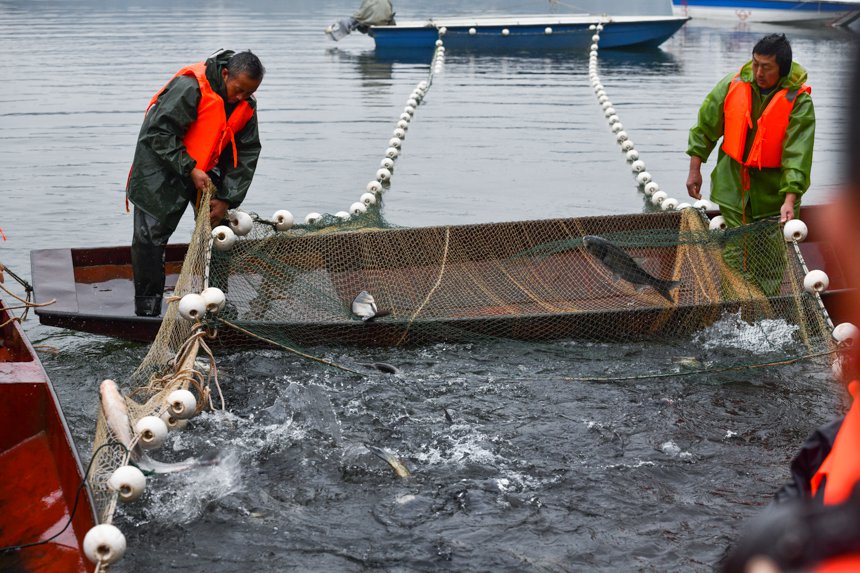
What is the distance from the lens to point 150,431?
431cm

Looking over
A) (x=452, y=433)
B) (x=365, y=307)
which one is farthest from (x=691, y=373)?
(x=365, y=307)

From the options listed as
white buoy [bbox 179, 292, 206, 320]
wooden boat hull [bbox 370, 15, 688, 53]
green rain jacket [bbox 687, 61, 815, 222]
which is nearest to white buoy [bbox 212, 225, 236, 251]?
white buoy [bbox 179, 292, 206, 320]

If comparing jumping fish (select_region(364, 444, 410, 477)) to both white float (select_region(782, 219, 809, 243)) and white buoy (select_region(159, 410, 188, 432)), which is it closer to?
white buoy (select_region(159, 410, 188, 432))

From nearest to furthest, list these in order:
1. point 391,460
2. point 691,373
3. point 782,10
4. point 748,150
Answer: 1. point 391,460
2. point 691,373
3. point 748,150
4. point 782,10

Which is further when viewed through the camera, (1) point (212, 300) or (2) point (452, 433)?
(1) point (212, 300)

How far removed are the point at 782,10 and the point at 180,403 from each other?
3209cm

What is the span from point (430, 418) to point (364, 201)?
3.96m

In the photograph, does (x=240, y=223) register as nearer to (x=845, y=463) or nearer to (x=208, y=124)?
(x=208, y=124)

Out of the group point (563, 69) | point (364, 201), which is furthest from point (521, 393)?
point (563, 69)

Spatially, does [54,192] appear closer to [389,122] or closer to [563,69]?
A: [389,122]

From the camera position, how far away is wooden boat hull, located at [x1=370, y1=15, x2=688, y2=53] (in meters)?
24.6

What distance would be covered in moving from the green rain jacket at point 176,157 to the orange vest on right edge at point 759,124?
3.42 m

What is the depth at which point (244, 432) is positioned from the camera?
5.65 meters

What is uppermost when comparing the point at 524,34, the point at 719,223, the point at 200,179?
the point at 200,179
